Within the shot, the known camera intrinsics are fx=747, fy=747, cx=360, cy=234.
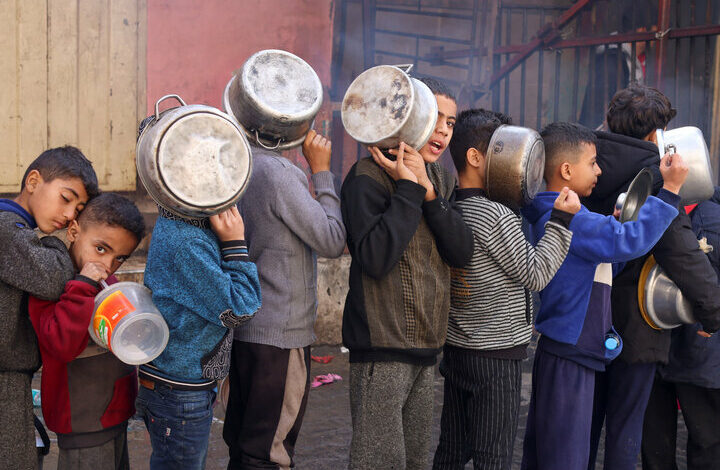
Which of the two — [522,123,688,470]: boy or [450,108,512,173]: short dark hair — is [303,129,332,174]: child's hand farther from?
[522,123,688,470]: boy

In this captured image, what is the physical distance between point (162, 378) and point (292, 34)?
3.45 metres

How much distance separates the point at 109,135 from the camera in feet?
16.3

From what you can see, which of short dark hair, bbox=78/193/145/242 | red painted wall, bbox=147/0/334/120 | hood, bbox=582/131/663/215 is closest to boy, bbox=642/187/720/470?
hood, bbox=582/131/663/215

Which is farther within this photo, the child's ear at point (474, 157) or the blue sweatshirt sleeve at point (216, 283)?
the child's ear at point (474, 157)

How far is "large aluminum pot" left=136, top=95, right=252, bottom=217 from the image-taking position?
85.6 inches

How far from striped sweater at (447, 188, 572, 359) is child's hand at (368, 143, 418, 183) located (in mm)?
369

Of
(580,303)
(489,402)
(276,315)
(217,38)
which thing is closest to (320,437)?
(489,402)

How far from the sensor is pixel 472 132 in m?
2.89

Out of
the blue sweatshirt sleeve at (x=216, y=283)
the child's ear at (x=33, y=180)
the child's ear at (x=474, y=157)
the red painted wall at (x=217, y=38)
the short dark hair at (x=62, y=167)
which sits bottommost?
the blue sweatshirt sleeve at (x=216, y=283)

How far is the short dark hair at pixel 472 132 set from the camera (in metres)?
2.88

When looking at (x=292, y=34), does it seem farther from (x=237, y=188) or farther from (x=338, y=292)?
(x=237, y=188)

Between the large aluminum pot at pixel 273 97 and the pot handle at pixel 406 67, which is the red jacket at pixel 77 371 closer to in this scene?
the large aluminum pot at pixel 273 97

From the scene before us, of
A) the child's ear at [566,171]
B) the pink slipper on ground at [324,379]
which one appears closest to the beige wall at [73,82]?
the pink slipper on ground at [324,379]

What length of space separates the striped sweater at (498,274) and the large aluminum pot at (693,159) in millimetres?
570
